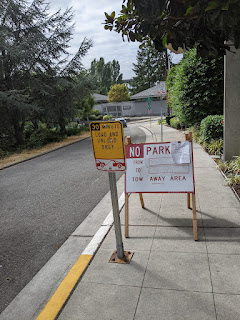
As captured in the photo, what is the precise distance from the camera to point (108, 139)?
9.98ft

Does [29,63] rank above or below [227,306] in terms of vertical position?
above

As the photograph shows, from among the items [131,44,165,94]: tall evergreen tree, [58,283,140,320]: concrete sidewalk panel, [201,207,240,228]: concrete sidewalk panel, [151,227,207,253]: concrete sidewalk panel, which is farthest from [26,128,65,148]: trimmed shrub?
[131,44,165,94]: tall evergreen tree

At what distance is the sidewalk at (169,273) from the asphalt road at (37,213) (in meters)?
0.99

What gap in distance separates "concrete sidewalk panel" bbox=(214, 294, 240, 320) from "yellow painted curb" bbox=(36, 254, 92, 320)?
1.59m

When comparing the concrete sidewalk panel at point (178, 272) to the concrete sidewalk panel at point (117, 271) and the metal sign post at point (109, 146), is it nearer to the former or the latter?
the concrete sidewalk panel at point (117, 271)

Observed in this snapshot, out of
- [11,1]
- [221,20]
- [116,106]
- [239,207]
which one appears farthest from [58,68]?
[116,106]

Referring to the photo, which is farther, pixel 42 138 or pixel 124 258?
pixel 42 138

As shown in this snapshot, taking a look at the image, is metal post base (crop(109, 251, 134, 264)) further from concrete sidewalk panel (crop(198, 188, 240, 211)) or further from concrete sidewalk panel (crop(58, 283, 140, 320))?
concrete sidewalk panel (crop(198, 188, 240, 211))

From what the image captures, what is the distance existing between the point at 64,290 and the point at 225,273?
1.87m

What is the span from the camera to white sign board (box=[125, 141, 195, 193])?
13.0ft

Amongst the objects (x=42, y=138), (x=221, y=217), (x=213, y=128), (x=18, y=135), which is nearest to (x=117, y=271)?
(x=221, y=217)

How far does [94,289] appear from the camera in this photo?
2.91 metres

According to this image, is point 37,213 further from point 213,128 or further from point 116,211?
point 213,128

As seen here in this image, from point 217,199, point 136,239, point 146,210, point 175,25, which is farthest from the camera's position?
point 217,199
